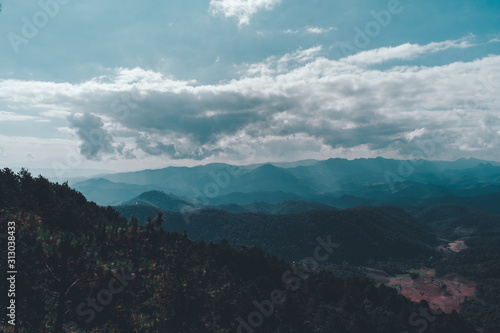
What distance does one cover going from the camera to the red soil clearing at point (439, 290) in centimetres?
11162

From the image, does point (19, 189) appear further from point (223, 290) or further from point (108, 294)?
point (223, 290)

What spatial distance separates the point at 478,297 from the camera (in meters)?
113

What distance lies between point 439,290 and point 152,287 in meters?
141

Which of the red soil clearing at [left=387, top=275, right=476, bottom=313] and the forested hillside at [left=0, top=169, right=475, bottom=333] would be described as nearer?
the forested hillside at [left=0, top=169, right=475, bottom=333]

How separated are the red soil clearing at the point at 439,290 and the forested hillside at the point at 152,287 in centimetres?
7740

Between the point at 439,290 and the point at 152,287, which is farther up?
the point at 152,287

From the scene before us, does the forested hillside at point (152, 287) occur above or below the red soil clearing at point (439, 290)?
above

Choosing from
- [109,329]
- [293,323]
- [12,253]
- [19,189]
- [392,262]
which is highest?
[19,189]

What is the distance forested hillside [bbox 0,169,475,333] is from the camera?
91.5 ft

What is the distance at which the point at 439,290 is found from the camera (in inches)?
5037

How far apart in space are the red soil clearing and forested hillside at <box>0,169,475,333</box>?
254 feet

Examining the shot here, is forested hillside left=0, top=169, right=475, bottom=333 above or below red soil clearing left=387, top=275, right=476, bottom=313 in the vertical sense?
above

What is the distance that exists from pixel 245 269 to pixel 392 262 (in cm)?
17383

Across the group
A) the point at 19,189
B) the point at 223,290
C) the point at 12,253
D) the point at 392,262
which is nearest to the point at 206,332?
the point at 223,290
